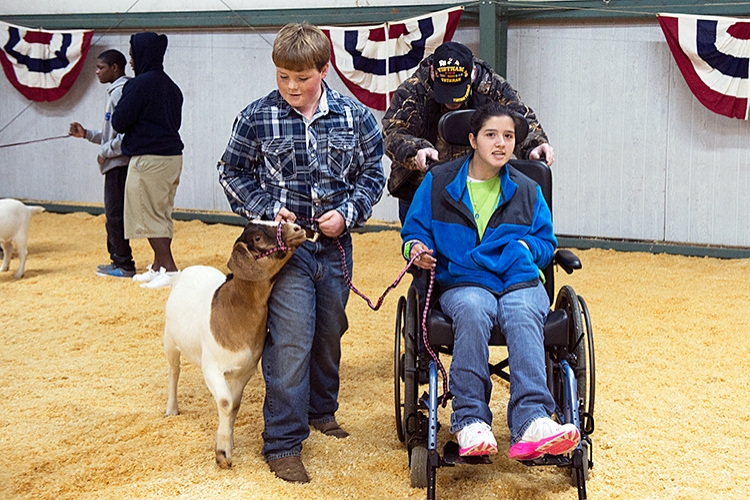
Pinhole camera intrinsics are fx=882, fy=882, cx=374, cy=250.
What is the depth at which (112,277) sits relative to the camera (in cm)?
674

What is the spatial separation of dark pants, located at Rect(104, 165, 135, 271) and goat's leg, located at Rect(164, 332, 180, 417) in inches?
123

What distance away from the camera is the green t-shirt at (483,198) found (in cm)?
325

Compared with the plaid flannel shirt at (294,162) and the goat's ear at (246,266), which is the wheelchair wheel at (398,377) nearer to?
the plaid flannel shirt at (294,162)

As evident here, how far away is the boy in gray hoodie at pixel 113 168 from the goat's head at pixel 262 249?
12.5 ft

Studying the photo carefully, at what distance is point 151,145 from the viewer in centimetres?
640

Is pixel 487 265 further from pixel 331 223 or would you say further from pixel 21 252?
pixel 21 252

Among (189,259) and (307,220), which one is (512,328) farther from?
(189,259)

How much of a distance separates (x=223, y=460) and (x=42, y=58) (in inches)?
293

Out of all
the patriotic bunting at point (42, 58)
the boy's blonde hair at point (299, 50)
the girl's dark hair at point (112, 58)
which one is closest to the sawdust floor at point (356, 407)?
the boy's blonde hair at point (299, 50)

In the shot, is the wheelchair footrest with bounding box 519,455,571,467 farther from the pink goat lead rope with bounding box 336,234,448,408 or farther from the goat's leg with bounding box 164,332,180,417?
the goat's leg with bounding box 164,332,180,417

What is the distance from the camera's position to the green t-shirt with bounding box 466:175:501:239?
3.25 meters

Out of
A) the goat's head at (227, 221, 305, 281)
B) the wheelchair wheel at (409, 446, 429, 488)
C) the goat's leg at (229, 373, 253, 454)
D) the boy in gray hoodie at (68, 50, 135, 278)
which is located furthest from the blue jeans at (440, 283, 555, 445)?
the boy in gray hoodie at (68, 50, 135, 278)

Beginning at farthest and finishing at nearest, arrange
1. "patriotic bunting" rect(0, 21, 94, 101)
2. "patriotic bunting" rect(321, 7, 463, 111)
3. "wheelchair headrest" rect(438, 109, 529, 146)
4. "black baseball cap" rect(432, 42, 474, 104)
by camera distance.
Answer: "patriotic bunting" rect(0, 21, 94, 101), "patriotic bunting" rect(321, 7, 463, 111), "black baseball cap" rect(432, 42, 474, 104), "wheelchair headrest" rect(438, 109, 529, 146)

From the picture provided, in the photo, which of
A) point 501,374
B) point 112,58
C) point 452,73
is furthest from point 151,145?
point 501,374
